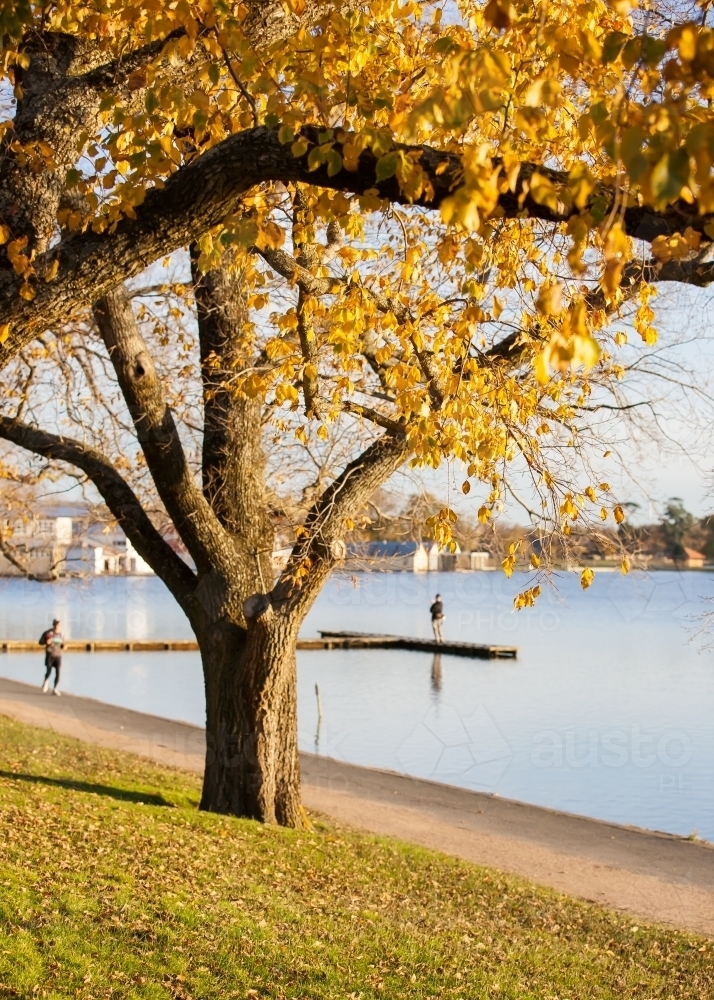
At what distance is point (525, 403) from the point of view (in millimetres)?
8000

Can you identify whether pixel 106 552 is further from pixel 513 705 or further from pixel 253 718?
pixel 253 718

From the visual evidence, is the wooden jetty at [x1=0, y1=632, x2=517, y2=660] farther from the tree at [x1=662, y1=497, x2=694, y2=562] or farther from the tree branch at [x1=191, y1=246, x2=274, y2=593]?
the tree branch at [x1=191, y1=246, x2=274, y2=593]

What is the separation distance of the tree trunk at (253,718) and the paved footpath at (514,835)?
2451 mm

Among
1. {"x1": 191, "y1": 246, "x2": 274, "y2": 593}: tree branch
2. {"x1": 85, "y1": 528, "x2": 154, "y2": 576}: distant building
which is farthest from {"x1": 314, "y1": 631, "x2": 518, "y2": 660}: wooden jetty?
{"x1": 191, "y1": 246, "x2": 274, "y2": 593}: tree branch

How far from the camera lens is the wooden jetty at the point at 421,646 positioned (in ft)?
168

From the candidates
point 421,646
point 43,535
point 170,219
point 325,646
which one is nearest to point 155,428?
point 170,219

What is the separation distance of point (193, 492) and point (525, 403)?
503cm

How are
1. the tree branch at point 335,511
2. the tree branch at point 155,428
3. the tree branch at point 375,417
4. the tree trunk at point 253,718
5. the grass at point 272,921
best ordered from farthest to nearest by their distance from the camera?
the tree trunk at point 253,718
the tree branch at point 335,511
the tree branch at point 155,428
the tree branch at point 375,417
the grass at point 272,921

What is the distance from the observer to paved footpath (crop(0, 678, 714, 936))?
12.5 metres

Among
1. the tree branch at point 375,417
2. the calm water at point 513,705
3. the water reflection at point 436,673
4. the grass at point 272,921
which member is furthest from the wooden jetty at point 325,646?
the tree branch at point 375,417

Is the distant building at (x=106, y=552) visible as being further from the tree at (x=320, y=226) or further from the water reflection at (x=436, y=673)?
the water reflection at (x=436, y=673)

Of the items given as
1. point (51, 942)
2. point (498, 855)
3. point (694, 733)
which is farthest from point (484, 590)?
point (51, 942)

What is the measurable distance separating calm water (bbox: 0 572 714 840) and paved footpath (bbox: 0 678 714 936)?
3.18m

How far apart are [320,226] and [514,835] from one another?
9664 mm
